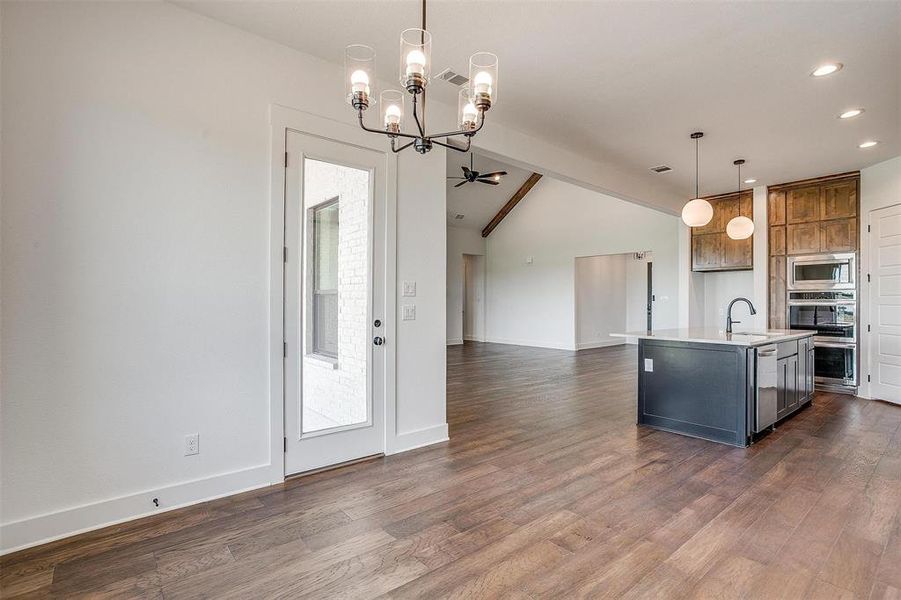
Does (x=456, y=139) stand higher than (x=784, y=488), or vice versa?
(x=456, y=139)

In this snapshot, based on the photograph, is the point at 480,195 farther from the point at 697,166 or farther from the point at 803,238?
the point at 803,238

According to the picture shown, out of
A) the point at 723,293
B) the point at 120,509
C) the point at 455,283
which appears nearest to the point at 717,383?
the point at 120,509

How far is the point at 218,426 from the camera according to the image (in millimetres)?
2715

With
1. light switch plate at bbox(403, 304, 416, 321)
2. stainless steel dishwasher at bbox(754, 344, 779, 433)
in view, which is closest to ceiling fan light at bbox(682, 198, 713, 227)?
stainless steel dishwasher at bbox(754, 344, 779, 433)

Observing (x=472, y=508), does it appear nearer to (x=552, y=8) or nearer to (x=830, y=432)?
(x=552, y=8)

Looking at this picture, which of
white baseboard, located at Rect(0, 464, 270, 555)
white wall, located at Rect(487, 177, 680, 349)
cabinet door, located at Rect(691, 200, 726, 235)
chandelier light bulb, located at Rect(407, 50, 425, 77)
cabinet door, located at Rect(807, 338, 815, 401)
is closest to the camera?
chandelier light bulb, located at Rect(407, 50, 425, 77)

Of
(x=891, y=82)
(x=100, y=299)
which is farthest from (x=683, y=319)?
(x=100, y=299)

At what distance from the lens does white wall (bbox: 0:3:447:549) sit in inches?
85.7

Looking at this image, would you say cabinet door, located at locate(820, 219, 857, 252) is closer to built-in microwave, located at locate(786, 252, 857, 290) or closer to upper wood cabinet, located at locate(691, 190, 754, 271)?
built-in microwave, located at locate(786, 252, 857, 290)

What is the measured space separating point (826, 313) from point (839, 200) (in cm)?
147

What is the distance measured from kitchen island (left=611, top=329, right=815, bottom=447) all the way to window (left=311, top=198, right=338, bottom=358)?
280 cm

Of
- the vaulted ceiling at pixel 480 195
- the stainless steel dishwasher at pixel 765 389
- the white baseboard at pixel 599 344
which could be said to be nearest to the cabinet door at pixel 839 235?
the stainless steel dishwasher at pixel 765 389

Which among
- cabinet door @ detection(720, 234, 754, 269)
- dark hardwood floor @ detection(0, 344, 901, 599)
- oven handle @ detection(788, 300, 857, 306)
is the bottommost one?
dark hardwood floor @ detection(0, 344, 901, 599)

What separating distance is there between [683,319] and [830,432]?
3.72m
